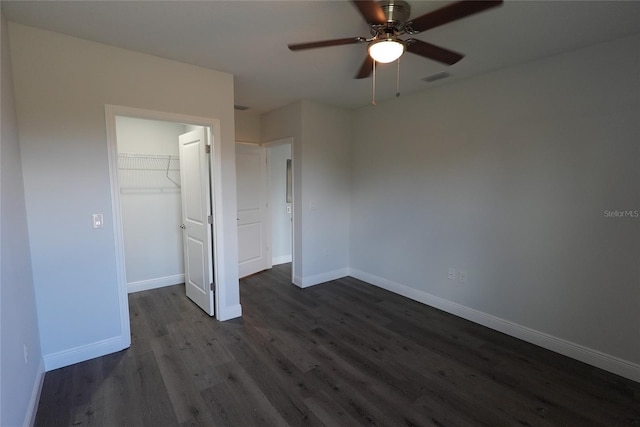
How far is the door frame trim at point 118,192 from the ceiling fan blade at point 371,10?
1.88m

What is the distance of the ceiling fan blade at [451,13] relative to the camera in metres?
1.38

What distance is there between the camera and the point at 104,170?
8.00 feet

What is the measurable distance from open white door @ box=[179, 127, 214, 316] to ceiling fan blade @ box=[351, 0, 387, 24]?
205cm

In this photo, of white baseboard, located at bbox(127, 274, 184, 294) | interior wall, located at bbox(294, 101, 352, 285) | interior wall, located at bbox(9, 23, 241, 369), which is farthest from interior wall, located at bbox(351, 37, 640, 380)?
white baseboard, located at bbox(127, 274, 184, 294)

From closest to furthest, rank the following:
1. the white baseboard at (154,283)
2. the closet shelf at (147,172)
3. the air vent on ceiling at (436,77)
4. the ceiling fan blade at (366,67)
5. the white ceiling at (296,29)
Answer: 1. the white ceiling at (296,29)
2. the ceiling fan blade at (366,67)
3. the air vent on ceiling at (436,77)
4. the closet shelf at (147,172)
5. the white baseboard at (154,283)

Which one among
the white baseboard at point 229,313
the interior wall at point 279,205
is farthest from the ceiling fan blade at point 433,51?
the interior wall at point 279,205

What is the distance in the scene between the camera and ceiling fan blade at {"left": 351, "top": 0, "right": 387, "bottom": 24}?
1.44m

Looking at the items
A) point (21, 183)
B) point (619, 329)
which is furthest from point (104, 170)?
point (619, 329)

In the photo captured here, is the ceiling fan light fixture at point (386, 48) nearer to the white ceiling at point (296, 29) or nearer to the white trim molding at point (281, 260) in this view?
the white ceiling at point (296, 29)

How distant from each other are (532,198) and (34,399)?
4070 millimetres

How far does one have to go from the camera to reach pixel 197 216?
334 centimetres

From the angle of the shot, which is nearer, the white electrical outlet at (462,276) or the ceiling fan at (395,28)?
the ceiling fan at (395,28)

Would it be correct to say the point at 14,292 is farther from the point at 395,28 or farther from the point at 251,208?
the point at 251,208

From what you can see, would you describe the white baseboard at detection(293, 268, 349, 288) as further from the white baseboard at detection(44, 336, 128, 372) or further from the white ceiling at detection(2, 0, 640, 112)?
the white ceiling at detection(2, 0, 640, 112)
